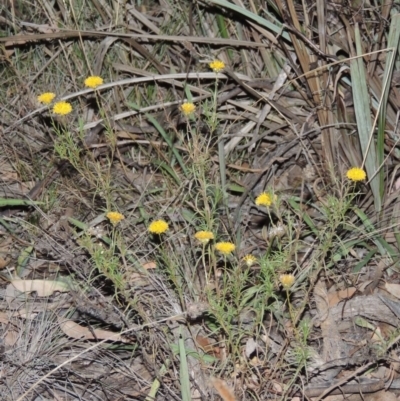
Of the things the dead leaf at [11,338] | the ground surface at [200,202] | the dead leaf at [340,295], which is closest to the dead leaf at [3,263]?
the ground surface at [200,202]

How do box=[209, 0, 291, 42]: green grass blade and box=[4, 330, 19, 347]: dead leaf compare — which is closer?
box=[4, 330, 19, 347]: dead leaf

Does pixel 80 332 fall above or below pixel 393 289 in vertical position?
above

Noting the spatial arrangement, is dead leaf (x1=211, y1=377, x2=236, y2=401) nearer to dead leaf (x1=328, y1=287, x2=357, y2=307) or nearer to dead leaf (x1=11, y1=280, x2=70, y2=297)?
dead leaf (x1=328, y1=287, x2=357, y2=307)

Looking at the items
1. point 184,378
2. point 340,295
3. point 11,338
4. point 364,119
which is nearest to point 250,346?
point 184,378

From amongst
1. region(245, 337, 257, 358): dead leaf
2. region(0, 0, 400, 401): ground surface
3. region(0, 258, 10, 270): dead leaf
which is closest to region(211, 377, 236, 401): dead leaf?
region(0, 0, 400, 401): ground surface

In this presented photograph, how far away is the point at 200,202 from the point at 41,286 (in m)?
0.67

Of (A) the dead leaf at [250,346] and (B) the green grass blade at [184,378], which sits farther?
(A) the dead leaf at [250,346]

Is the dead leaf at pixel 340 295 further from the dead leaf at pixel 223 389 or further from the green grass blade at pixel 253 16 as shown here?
the green grass blade at pixel 253 16

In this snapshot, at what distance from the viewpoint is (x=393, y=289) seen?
2967 millimetres

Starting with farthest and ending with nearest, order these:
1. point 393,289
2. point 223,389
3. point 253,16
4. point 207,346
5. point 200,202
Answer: point 253,16
point 200,202
point 393,289
point 207,346
point 223,389

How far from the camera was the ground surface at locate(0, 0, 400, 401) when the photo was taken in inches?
103

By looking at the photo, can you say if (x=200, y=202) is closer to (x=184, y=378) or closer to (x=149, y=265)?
(x=149, y=265)

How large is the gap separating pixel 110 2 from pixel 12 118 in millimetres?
675

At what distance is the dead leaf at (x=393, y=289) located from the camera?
296 centimetres
